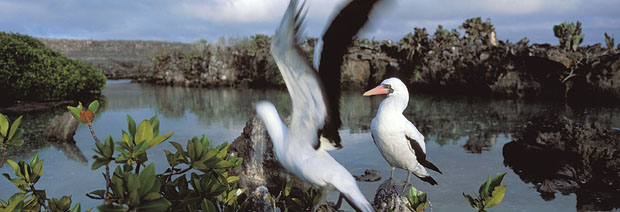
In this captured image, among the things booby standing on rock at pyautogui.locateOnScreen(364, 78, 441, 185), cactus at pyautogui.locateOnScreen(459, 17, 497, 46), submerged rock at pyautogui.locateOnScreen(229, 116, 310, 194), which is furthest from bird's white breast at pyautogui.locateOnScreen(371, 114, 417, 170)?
cactus at pyautogui.locateOnScreen(459, 17, 497, 46)

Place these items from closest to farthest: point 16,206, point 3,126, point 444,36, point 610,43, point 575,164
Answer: point 16,206 < point 3,126 < point 575,164 < point 610,43 < point 444,36

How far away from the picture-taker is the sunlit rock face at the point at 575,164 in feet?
18.6

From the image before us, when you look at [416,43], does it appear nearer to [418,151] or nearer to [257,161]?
[257,161]

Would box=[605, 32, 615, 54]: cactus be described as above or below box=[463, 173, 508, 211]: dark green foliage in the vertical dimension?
above

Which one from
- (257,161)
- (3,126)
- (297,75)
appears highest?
(297,75)

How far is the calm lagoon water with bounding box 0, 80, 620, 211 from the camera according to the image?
5.68 m

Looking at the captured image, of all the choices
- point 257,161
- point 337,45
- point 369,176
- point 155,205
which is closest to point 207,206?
point 155,205

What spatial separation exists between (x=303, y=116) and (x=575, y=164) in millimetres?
5840

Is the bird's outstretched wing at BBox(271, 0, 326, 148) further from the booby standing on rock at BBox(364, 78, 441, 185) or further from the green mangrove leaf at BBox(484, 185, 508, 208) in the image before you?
the green mangrove leaf at BBox(484, 185, 508, 208)

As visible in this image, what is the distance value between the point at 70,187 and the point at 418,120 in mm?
7742

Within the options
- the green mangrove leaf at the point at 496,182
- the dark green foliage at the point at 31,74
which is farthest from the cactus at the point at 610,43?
the dark green foliage at the point at 31,74

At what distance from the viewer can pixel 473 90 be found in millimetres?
15562

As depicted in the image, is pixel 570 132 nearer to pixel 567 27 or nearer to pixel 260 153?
pixel 260 153

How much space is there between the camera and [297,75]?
1.63m
